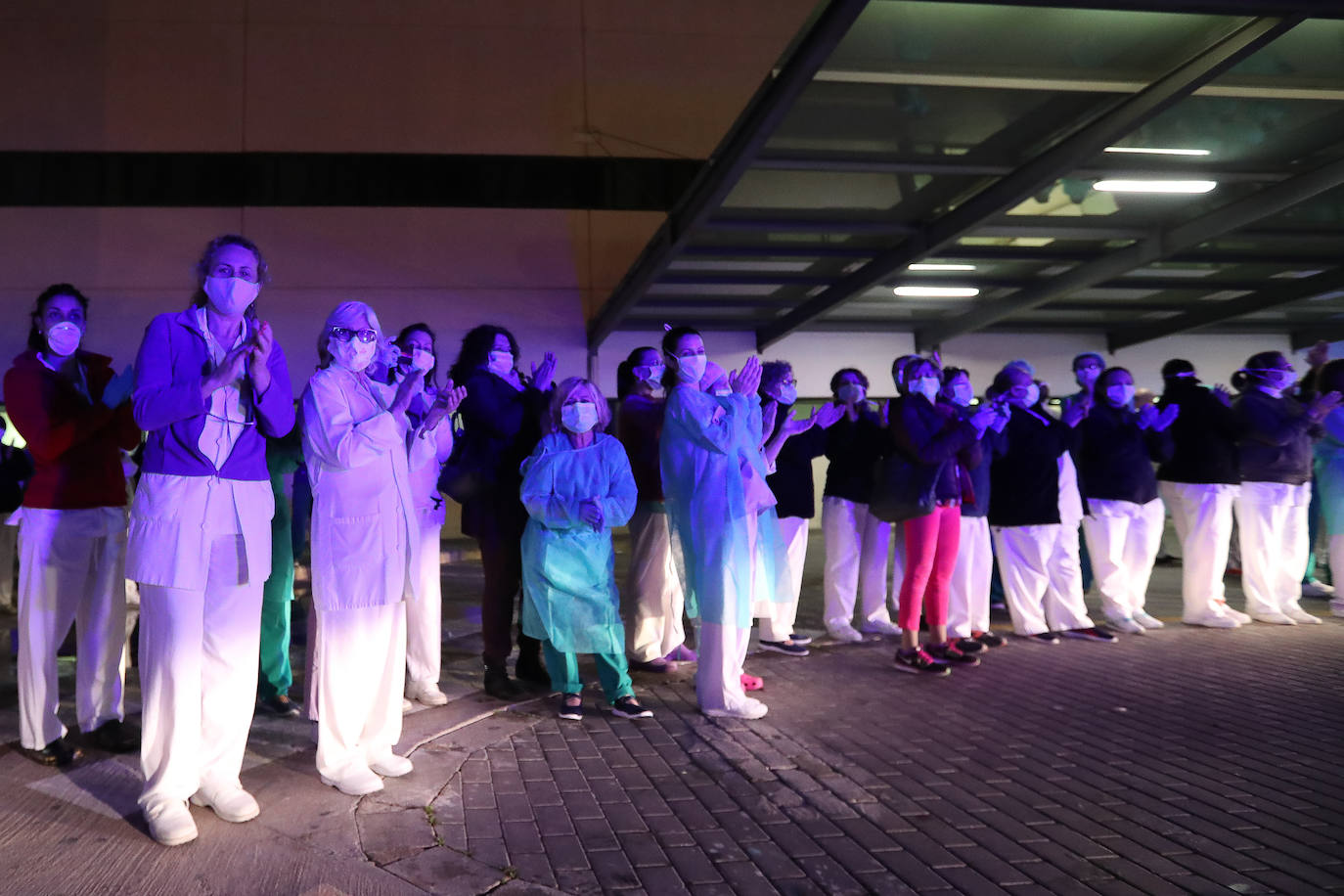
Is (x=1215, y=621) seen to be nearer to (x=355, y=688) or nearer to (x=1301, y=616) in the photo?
(x=1301, y=616)

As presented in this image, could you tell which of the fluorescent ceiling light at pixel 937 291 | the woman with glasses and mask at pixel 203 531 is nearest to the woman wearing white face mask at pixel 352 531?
the woman with glasses and mask at pixel 203 531

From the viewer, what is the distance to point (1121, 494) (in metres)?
7.13

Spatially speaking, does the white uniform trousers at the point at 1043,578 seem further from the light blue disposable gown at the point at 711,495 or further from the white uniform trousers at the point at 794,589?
the light blue disposable gown at the point at 711,495

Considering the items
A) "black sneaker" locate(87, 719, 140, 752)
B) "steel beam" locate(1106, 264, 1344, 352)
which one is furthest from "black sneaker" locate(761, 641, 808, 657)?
"steel beam" locate(1106, 264, 1344, 352)

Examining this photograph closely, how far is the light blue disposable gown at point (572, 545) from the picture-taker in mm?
4738

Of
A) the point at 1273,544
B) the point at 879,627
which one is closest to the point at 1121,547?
the point at 1273,544

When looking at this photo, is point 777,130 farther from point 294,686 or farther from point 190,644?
point 190,644

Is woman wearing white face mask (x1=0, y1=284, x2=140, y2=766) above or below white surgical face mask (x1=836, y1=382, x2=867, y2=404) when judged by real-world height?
below

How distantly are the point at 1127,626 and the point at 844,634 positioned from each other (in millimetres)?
2202

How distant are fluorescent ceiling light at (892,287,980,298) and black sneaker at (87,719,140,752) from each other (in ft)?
33.5

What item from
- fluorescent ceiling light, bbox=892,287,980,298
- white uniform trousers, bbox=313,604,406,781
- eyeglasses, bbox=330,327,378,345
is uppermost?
fluorescent ceiling light, bbox=892,287,980,298

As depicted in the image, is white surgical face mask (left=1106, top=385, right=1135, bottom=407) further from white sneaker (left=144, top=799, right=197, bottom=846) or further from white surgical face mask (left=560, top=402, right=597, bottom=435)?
Result: white sneaker (left=144, top=799, right=197, bottom=846)

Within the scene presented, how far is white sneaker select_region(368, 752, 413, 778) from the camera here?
3.86 m

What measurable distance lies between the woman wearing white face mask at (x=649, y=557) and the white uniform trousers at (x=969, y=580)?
6.74ft
